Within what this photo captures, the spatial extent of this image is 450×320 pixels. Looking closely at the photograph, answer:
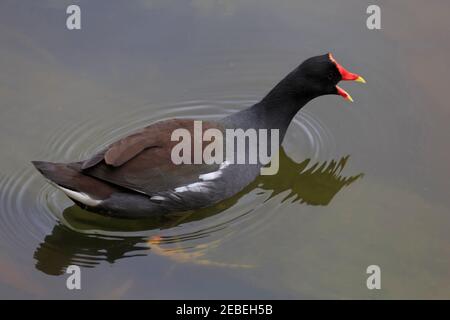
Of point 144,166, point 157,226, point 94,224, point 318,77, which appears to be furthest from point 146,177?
point 318,77

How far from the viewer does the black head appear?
19.6ft

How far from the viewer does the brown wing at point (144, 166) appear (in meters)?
5.32

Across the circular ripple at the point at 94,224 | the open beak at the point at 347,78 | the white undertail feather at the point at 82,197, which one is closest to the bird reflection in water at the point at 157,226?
the circular ripple at the point at 94,224

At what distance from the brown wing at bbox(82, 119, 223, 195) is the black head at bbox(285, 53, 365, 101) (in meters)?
1.01

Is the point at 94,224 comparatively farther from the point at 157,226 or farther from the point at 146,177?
the point at 146,177

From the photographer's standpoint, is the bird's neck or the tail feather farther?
the bird's neck

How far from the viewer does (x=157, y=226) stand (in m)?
5.58

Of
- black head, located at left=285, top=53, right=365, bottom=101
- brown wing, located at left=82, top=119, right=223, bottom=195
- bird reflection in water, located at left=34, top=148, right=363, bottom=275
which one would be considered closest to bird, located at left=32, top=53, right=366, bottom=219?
brown wing, located at left=82, top=119, right=223, bottom=195

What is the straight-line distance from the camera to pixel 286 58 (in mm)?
6863

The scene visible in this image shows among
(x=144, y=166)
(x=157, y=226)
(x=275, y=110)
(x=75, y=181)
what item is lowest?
(x=157, y=226)

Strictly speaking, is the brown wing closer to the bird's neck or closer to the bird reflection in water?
the bird reflection in water

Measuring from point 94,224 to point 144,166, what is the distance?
585mm

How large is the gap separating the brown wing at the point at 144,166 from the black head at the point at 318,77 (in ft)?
3.30

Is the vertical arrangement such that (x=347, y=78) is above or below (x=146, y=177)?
above
